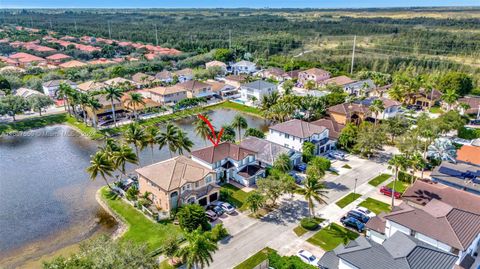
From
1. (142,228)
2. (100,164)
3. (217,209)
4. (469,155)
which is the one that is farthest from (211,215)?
(469,155)

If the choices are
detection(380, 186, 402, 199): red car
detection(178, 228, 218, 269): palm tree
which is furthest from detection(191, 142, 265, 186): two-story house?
detection(178, 228, 218, 269): palm tree

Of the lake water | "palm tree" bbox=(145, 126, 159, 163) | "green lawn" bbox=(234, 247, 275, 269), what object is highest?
"palm tree" bbox=(145, 126, 159, 163)

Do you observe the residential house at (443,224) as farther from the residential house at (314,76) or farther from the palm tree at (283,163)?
the residential house at (314,76)

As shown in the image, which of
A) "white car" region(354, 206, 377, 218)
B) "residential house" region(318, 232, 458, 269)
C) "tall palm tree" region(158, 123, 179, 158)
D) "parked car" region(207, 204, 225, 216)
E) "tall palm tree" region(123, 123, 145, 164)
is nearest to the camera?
"residential house" region(318, 232, 458, 269)

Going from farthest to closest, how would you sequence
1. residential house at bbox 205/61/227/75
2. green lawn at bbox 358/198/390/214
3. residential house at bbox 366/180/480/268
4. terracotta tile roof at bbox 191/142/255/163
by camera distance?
residential house at bbox 205/61/227/75 < terracotta tile roof at bbox 191/142/255/163 < green lawn at bbox 358/198/390/214 < residential house at bbox 366/180/480/268

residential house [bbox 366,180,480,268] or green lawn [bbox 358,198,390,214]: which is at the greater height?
residential house [bbox 366,180,480,268]

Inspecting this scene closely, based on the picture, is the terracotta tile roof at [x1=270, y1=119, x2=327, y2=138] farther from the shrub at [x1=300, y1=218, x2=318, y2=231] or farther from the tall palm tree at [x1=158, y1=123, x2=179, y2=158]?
the shrub at [x1=300, y1=218, x2=318, y2=231]

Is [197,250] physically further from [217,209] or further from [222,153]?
[222,153]
